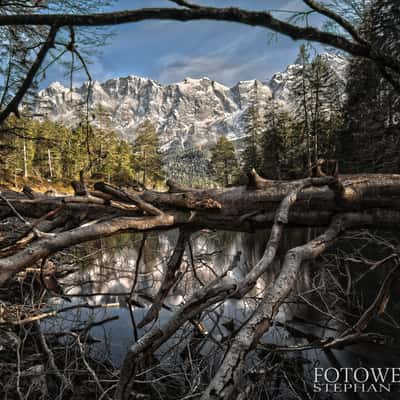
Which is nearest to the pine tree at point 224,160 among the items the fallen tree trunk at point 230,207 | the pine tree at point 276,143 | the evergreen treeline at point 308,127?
the pine tree at point 276,143

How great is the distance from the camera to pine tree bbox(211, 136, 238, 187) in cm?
6556

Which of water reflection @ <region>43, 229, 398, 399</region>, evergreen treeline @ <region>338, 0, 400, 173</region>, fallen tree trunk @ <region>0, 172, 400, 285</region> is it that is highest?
evergreen treeline @ <region>338, 0, 400, 173</region>

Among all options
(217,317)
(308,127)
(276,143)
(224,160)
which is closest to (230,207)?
(217,317)

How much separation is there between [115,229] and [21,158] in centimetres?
5623

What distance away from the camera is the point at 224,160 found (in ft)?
220

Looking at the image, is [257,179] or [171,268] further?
[171,268]

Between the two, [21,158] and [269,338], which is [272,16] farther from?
[21,158]

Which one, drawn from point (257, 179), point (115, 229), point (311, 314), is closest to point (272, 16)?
point (257, 179)

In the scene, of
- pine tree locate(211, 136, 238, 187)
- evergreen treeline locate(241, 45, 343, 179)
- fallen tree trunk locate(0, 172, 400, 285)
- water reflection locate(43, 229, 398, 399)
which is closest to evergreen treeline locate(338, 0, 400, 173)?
water reflection locate(43, 229, 398, 399)

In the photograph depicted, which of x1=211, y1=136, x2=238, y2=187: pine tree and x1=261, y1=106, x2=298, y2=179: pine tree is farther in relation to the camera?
x1=211, y1=136, x2=238, y2=187: pine tree

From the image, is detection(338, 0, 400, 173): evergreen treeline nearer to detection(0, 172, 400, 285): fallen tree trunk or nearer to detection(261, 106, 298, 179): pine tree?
detection(0, 172, 400, 285): fallen tree trunk

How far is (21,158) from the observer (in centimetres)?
5031

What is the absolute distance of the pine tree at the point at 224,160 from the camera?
6556cm

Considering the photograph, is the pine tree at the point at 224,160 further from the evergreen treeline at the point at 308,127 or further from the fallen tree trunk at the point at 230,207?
the fallen tree trunk at the point at 230,207
